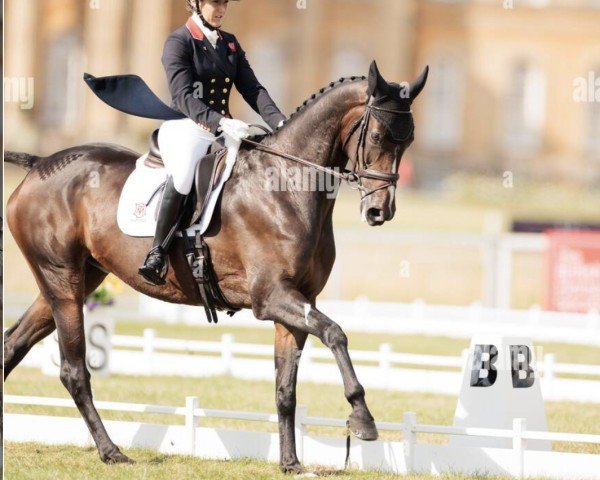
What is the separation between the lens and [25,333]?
8516 mm

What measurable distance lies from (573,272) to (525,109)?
1348 inches

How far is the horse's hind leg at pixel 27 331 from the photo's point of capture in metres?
8.46

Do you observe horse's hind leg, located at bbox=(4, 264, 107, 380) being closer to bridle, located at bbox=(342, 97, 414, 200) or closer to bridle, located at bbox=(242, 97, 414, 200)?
bridle, located at bbox=(242, 97, 414, 200)

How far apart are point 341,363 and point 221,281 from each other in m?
1.09

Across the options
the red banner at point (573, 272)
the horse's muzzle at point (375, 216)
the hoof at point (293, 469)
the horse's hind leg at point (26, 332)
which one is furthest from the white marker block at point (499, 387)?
the red banner at point (573, 272)

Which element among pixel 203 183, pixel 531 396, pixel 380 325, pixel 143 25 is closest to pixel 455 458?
pixel 531 396

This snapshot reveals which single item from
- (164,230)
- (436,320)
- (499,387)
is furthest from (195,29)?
(436,320)

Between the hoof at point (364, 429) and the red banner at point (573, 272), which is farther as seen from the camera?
the red banner at point (573, 272)

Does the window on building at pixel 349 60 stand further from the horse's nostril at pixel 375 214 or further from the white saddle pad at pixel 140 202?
the horse's nostril at pixel 375 214

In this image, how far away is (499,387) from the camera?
26.9 feet

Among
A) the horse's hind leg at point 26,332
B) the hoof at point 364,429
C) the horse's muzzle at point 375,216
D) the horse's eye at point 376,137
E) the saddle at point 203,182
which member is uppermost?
the horse's eye at point 376,137

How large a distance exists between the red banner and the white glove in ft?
41.5

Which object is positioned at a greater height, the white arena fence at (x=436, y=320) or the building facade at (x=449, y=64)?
the building facade at (x=449, y=64)

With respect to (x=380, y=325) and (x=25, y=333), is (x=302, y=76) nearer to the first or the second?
(x=380, y=325)
